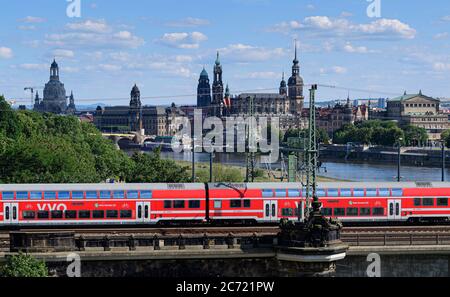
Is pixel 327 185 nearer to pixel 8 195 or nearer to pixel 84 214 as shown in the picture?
pixel 84 214

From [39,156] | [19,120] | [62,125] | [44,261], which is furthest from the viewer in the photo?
[62,125]

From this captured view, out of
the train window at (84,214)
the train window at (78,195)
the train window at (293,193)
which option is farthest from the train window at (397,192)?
the train window at (78,195)

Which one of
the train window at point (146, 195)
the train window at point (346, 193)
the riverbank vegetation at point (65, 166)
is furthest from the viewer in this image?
the riverbank vegetation at point (65, 166)

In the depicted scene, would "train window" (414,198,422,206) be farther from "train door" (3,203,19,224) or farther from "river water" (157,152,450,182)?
"river water" (157,152,450,182)

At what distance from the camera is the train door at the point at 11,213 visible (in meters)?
37.3

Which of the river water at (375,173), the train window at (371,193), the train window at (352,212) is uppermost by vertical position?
the train window at (371,193)

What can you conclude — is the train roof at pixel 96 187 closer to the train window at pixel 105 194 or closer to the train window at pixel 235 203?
the train window at pixel 105 194

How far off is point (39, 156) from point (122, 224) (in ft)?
86.5

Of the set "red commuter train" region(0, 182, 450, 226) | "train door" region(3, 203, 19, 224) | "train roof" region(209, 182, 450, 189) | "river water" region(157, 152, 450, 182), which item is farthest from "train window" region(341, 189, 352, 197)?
"river water" region(157, 152, 450, 182)

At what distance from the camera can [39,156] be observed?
63094 millimetres

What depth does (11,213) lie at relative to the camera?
3741 centimetres

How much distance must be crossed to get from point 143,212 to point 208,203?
9.58ft

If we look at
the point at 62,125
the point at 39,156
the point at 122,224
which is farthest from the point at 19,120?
the point at 122,224

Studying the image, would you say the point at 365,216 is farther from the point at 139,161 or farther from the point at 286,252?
the point at 139,161
